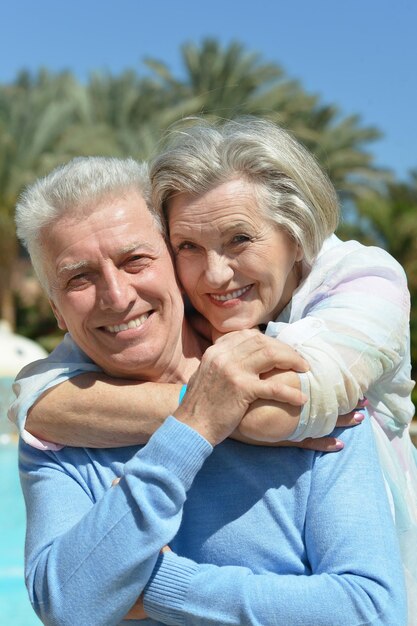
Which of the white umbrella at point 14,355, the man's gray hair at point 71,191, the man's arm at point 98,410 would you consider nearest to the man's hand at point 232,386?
the man's arm at point 98,410

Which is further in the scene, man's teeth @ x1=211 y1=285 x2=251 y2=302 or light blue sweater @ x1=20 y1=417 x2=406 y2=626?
man's teeth @ x1=211 y1=285 x2=251 y2=302

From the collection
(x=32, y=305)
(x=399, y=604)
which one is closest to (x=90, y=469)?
(x=399, y=604)

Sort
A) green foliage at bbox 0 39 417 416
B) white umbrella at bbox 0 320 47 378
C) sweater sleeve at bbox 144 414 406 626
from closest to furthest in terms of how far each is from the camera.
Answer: sweater sleeve at bbox 144 414 406 626 < white umbrella at bbox 0 320 47 378 < green foliage at bbox 0 39 417 416

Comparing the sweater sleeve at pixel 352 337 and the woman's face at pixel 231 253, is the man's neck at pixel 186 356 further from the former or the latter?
the sweater sleeve at pixel 352 337

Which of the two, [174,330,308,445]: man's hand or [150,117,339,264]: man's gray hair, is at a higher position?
[150,117,339,264]: man's gray hair

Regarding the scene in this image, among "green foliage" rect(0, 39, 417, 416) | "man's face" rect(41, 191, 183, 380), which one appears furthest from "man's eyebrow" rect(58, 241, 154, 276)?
"green foliage" rect(0, 39, 417, 416)

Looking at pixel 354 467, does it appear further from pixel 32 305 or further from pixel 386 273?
pixel 32 305

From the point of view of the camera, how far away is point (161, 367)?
2.47 metres

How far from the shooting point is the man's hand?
207cm

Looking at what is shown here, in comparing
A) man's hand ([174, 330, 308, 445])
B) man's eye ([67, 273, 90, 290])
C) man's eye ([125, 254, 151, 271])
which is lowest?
man's hand ([174, 330, 308, 445])

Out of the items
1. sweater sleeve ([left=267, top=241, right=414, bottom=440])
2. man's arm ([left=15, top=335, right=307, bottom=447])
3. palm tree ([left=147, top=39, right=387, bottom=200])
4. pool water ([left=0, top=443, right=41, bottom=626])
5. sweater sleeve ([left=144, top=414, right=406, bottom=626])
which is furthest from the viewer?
palm tree ([left=147, top=39, right=387, bottom=200])

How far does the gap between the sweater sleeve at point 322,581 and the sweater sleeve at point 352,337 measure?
18cm

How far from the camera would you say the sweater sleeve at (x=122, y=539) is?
6.56 feet

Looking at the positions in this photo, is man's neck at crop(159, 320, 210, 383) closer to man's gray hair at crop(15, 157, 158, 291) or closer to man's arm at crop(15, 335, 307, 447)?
man's arm at crop(15, 335, 307, 447)
